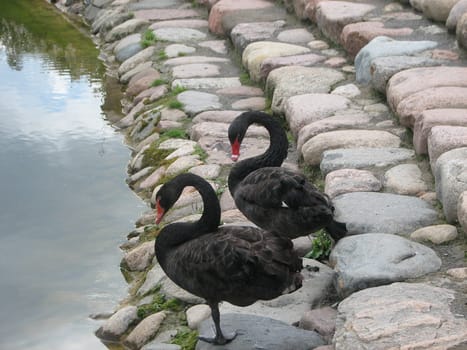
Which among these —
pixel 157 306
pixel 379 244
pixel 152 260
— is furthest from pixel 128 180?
pixel 379 244

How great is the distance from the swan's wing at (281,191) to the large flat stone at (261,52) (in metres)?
3.55

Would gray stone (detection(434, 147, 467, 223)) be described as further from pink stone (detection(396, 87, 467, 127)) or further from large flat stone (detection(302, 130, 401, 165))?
large flat stone (detection(302, 130, 401, 165))

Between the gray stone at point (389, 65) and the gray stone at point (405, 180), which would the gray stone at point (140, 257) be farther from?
the gray stone at point (389, 65)

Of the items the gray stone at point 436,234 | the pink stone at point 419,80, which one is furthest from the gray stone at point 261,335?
the pink stone at point 419,80

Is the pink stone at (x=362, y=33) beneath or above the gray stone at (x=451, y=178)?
beneath

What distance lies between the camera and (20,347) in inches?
189

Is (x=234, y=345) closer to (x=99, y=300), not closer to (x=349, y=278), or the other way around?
(x=349, y=278)

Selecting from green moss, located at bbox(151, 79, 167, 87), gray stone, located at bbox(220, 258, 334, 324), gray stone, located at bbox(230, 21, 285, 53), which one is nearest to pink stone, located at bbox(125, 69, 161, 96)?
green moss, located at bbox(151, 79, 167, 87)

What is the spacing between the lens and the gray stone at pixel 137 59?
32.2 feet

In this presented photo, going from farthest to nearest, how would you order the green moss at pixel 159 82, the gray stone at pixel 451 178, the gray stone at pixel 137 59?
the gray stone at pixel 137 59 < the green moss at pixel 159 82 < the gray stone at pixel 451 178

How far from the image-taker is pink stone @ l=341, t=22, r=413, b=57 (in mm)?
7777

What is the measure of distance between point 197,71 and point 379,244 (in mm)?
4725

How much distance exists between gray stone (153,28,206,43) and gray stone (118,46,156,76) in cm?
28

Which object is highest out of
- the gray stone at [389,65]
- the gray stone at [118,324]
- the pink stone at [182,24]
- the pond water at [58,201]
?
the gray stone at [389,65]
